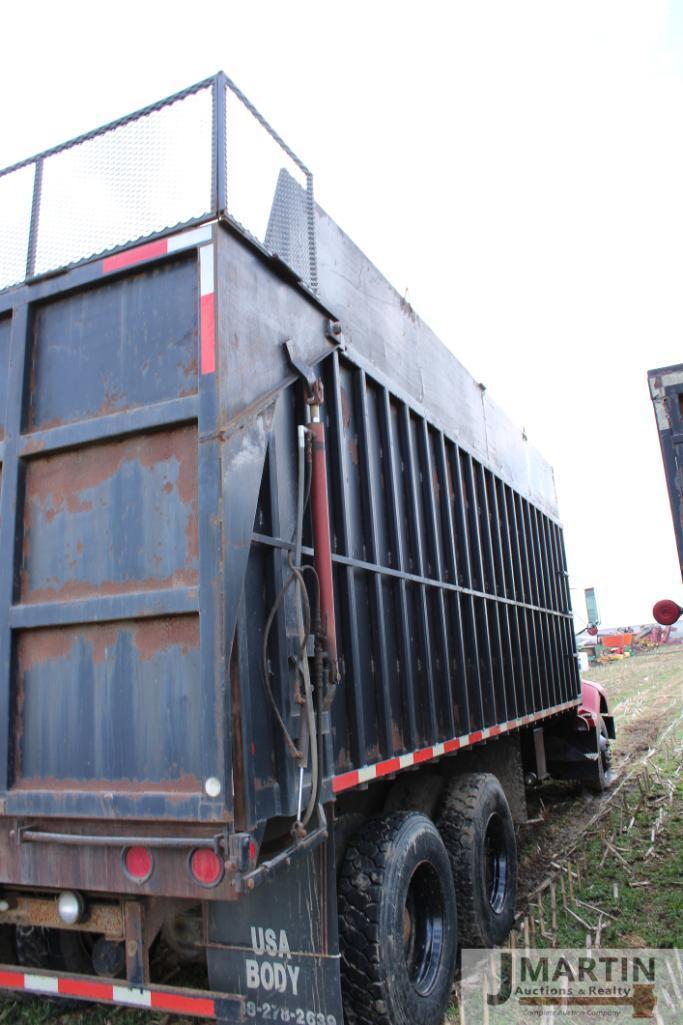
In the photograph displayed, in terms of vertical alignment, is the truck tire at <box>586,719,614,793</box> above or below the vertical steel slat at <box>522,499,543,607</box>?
below

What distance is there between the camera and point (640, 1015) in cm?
387

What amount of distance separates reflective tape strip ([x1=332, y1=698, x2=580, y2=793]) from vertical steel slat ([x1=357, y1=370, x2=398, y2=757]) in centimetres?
10

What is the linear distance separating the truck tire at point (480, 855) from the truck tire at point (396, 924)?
1.25ft

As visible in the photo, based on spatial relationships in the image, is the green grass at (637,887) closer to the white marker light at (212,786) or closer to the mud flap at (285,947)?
the mud flap at (285,947)

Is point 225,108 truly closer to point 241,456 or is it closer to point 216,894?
point 241,456

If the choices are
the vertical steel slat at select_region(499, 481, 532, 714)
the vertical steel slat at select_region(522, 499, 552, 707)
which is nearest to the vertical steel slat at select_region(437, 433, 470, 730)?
the vertical steel slat at select_region(499, 481, 532, 714)

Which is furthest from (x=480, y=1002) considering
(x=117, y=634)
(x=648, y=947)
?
(x=117, y=634)

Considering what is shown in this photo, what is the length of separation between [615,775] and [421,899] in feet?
23.2

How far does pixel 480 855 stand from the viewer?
15.4ft

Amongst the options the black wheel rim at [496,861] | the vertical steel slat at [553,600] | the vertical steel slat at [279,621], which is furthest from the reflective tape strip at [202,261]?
the vertical steel slat at [553,600]

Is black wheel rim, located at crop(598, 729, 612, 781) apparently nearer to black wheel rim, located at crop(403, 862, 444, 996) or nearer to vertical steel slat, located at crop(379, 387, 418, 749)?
black wheel rim, located at crop(403, 862, 444, 996)

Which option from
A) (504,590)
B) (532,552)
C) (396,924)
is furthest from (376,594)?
(532,552)

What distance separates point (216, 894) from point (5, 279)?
2.88 m

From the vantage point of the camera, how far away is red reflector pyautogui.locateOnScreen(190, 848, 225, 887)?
2.54 metres
